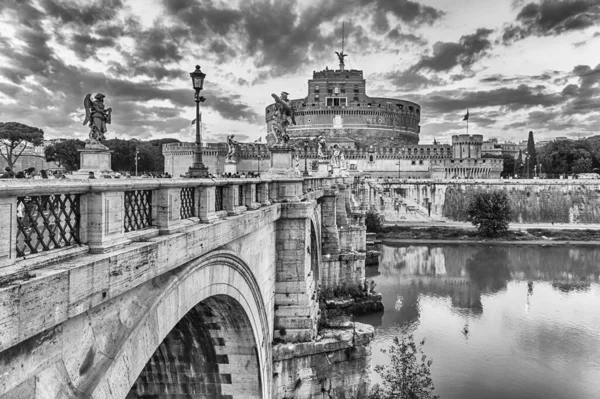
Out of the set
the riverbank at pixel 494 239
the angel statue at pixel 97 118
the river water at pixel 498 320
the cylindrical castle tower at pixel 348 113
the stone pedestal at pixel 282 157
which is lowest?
the river water at pixel 498 320

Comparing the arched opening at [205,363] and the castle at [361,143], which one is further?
the castle at [361,143]

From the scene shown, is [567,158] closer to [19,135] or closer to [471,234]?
[471,234]

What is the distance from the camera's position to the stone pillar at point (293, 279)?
37.1ft

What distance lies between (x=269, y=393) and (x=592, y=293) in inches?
1035

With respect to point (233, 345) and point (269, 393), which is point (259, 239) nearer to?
point (233, 345)

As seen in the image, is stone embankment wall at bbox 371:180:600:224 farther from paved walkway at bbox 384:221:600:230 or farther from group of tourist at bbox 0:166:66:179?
group of tourist at bbox 0:166:66:179

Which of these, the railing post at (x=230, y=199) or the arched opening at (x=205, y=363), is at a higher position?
the railing post at (x=230, y=199)

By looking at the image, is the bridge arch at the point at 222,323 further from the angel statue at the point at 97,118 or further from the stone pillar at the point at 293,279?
the angel statue at the point at 97,118

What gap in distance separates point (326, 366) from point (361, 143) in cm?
8312

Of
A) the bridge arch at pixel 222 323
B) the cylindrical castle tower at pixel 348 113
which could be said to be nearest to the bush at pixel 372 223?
the bridge arch at pixel 222 323

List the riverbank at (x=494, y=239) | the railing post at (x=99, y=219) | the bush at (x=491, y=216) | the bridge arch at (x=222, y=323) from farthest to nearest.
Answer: the bush at (x=491, y=216)
the riverbank at (x=494, y=239)
the bridge arch at (x=222, y=323)
the railing post at (x=99, y=219)

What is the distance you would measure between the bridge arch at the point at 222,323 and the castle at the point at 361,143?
199 ft

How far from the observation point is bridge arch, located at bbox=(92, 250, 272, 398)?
557 cm

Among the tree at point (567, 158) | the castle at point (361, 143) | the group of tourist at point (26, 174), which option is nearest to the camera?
the group of tourist at point (26, 174)
